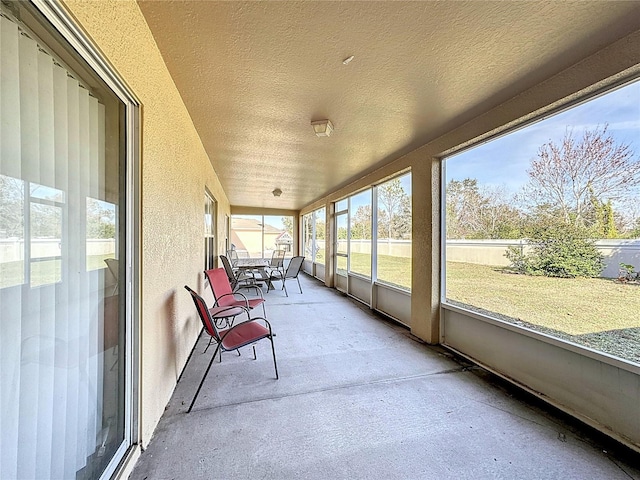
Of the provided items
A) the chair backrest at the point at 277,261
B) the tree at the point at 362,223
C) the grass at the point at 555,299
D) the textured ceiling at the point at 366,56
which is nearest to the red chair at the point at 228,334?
the textured ceiling at the point at 366,56

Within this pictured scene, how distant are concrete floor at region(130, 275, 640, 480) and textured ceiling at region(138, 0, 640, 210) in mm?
2350

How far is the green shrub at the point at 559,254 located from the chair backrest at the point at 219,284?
3.14 metres

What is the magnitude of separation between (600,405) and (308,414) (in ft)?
6.25

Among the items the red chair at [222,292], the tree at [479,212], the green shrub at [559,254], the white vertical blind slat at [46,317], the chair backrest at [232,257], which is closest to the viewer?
the white vertical blind slat at [46,317]

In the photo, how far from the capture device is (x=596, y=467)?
146cm

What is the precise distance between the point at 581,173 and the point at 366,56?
1714 millimetres

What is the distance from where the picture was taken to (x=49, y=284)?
88 centimetres

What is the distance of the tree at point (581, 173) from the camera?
169 cm

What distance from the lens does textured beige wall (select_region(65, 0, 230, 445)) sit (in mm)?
1215

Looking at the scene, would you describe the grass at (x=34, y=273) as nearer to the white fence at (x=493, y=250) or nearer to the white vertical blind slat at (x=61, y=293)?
the white vertical blind slat at (x=61, y=293)

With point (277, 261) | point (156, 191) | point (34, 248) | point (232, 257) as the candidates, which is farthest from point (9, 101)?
point (232, 257)

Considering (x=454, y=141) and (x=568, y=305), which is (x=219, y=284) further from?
(x=568, y=305)

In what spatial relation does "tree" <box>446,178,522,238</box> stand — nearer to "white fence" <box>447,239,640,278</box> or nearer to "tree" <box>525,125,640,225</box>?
"white fence" <box>447,239,640,278</box>

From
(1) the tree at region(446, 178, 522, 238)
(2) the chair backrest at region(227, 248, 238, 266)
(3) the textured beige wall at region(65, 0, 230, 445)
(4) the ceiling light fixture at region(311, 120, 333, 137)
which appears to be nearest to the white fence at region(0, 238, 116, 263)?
(3) the textured beige wall at region(65, 0, 230, 445)
